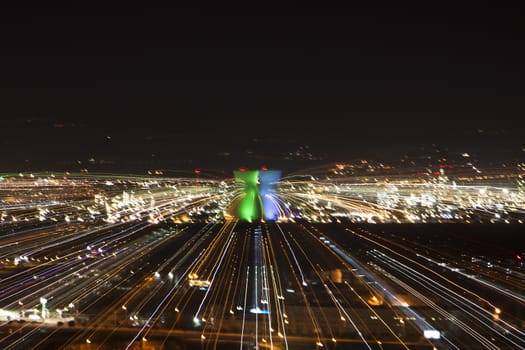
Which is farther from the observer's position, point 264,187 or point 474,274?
point 264,187

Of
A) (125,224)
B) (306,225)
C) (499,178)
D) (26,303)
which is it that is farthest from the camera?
(499,178)

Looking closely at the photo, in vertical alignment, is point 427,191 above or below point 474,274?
above

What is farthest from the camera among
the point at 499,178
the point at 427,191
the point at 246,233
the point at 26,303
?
the point at 427,191

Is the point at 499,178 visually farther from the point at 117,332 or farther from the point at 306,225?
the point at 117,332

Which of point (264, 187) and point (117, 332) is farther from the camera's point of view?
point (264, 187)

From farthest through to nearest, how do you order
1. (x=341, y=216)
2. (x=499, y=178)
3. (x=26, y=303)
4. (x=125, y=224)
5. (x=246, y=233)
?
(x=499, y=178), (x=341, y=216), (x=125, y=224), (x=246, y=233), (x=26, y=303)

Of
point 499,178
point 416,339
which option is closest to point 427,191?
point 499,178

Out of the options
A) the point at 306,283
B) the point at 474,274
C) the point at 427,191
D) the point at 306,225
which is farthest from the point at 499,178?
the point at 306,283

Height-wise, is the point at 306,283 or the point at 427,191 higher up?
the point at 427,191

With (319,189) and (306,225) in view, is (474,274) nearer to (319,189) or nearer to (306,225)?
(306,225)
